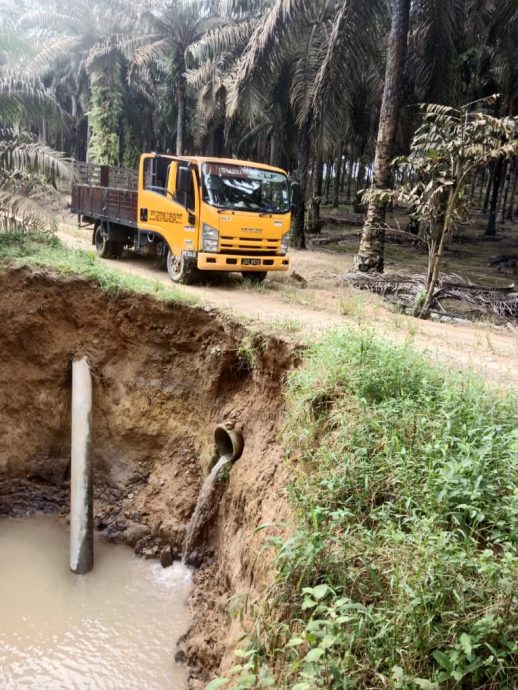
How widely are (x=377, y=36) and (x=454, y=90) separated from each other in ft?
9.44

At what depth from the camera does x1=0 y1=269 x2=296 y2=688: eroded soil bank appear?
26.3 feet

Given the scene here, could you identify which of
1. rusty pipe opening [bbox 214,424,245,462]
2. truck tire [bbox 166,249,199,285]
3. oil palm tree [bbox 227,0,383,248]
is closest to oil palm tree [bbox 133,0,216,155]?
oil palm tree [bbox 227,0,383,248]

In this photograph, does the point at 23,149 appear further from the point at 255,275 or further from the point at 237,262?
the point at 255,275

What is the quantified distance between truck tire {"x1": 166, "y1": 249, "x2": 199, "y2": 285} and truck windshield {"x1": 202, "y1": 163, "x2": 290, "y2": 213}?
119 cm

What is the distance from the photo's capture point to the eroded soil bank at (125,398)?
803cm

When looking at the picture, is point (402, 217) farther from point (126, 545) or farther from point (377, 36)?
point (126, 545)

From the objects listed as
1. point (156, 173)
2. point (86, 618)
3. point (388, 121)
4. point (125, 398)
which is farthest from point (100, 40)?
point (86, 618)

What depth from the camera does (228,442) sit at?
24.9ft

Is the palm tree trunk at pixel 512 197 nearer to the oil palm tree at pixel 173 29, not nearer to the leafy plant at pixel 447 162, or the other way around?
the oil palm tree at pixel 173 29

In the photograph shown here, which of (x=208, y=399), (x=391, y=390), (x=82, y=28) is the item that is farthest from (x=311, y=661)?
(x=82, y=28)

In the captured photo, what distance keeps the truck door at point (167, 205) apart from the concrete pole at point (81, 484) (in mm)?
3569

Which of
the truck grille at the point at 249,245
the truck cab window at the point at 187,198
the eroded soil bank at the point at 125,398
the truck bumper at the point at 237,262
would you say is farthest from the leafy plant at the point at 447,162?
the eroded soil bank at the point at 125,398

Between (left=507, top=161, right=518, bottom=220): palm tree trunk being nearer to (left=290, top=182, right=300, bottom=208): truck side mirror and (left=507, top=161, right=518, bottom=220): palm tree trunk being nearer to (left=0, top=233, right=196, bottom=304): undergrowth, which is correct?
(left=290, top=182, right=300, bottom=208): truck side mirror

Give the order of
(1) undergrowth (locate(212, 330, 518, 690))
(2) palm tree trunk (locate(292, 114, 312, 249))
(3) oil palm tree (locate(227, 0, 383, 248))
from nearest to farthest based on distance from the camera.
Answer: (1) undergrowth (locate(212, 330, 518, 690)) < (3) oil palm tree (locate(227, 0, 383, 248)) < (2) palm tree trunk (locate(292, 114, 312, 249))
